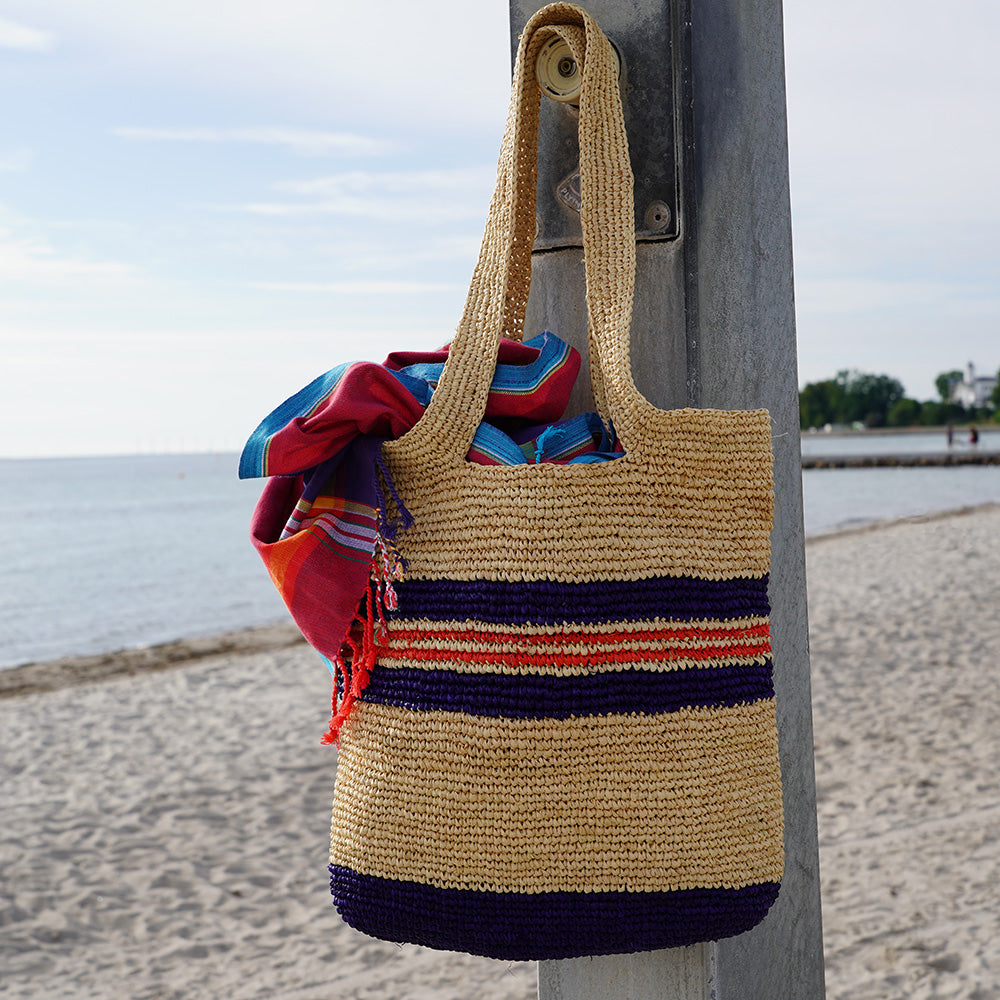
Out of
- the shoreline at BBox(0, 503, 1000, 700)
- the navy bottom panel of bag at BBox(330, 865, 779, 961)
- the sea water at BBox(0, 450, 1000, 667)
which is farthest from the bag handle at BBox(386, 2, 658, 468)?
the sea water at BBox(0, 450, 1000, 667)

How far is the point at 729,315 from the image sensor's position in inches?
55.0

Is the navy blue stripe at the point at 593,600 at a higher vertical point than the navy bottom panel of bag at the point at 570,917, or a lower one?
higher

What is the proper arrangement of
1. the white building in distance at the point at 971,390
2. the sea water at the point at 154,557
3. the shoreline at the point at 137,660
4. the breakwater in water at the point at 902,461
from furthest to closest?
the white building in distance at the point at 971,390 < the breakwater in water at the point at 902,461 < the sea water at the point at 154,557 < the shoreline at the point at 137,660

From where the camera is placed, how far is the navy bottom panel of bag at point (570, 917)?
3.65 ft

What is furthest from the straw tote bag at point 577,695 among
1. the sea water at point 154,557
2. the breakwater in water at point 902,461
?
the breakwater in water at point 902,461

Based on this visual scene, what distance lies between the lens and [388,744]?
116cm

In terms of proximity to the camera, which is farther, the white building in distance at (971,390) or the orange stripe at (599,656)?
the white building in distance at (971,390)

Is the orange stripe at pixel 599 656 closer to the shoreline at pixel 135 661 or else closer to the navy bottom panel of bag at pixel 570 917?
the navy bottom panel of bag at pixel 570 917

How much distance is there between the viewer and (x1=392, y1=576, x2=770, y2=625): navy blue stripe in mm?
1071

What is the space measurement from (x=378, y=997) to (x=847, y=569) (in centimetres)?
1255

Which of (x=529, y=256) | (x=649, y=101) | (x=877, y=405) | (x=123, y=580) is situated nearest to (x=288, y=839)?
(x=529, y=256)

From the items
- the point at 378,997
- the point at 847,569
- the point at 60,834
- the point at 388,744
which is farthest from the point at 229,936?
the point at 847,569

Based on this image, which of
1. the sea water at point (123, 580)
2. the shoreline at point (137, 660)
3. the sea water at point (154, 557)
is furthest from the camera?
the sea water at point (154, 557)

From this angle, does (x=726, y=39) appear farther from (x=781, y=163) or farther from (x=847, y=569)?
(x=847, y=569)
